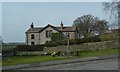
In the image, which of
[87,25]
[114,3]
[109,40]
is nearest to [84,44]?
[109,40]

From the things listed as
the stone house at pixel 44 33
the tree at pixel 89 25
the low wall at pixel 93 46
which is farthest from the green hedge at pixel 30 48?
the stone house at pixel 44 33

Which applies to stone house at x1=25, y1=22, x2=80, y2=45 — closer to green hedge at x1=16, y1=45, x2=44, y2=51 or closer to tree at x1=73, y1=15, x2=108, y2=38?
tree at x1=73, y1=15, x2=108, y2=38

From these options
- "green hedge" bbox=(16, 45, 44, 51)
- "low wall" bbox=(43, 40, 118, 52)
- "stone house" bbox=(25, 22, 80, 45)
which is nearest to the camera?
"low wall" bbox=(43, 40, 118, 52)

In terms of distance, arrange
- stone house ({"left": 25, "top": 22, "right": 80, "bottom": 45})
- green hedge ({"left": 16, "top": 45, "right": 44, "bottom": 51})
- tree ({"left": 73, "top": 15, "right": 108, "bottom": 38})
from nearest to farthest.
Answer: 1. green hedge ({"left": 16, "top": 45, "right": 44, "bottom": 51})
2. tree ({"left": 73, "top": 15, "right": 108, "bottom": 38})
3. stone house ({"left": 25, "top": 22, "right": 80, "bottom": 45})

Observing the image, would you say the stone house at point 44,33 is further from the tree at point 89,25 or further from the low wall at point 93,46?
the low wall at point 93,46

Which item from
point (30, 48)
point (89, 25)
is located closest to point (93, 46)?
point (30, 48)

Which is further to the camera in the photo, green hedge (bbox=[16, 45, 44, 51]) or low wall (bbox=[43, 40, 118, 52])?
green hedge (bbox=[16, 45, 44, 51])

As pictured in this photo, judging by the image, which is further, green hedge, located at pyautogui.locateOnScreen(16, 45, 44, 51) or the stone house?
the stone house

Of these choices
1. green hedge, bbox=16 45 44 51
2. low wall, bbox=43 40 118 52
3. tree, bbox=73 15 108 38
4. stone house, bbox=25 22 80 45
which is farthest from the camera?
stone house, bbox=25 22 80 45

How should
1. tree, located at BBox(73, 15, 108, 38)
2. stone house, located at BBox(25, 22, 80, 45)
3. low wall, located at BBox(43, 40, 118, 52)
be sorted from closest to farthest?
low wall, located at BBox(43, 40, 118, 52) < tree, located at BBox(73, 15, 108, 38) < stone house, located at BBox(25, 22, 80, 45)

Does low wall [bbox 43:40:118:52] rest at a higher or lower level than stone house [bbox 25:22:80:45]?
lower

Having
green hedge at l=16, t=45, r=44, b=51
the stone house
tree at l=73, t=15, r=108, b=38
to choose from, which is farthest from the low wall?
the stone house

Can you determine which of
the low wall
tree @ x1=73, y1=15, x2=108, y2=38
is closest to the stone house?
tree @ x1=73, y1=15, x2=108, y2=38

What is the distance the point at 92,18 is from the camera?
7956cm
